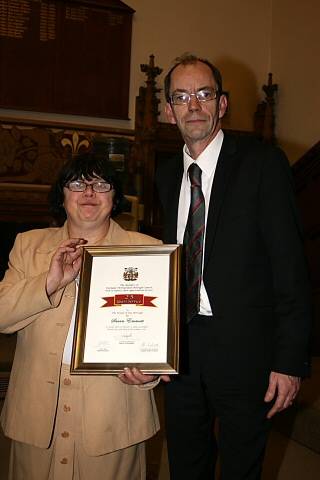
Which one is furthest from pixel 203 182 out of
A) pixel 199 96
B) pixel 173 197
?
pixel 199 96

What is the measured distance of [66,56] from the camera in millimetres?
5996

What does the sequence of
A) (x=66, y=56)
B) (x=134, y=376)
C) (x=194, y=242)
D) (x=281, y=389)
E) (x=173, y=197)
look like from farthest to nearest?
(x=66, y=56) < (x=173, y=197) < (x=194, y=242) < (x=281, y=389) < (x=134, y=376)

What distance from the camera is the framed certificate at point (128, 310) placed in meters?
1.51

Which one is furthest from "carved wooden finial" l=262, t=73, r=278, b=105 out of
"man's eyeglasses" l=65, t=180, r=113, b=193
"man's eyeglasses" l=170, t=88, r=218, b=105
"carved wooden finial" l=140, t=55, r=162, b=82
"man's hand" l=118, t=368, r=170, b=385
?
"man's hand" l=118, t=368, r=170, b=385

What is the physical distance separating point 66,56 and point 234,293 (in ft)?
16.4

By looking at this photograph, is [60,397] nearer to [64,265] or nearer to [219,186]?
[64,265]

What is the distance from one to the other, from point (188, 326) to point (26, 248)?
59 cm

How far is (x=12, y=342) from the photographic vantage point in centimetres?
437

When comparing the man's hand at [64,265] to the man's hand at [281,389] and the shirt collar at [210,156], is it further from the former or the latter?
the man's hand at [281,389]

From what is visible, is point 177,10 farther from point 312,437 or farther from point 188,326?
point 188,326

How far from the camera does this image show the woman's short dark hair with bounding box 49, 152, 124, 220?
5.89ft

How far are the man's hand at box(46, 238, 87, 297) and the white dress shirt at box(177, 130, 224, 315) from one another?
0.39 m

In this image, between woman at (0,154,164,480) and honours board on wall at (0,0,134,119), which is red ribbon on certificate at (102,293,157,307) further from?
honours board on wall at (0,0,134,119)

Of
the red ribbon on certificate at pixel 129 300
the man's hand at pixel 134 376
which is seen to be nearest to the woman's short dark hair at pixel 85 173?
the red ribbon on certificate at pixel 129 300
